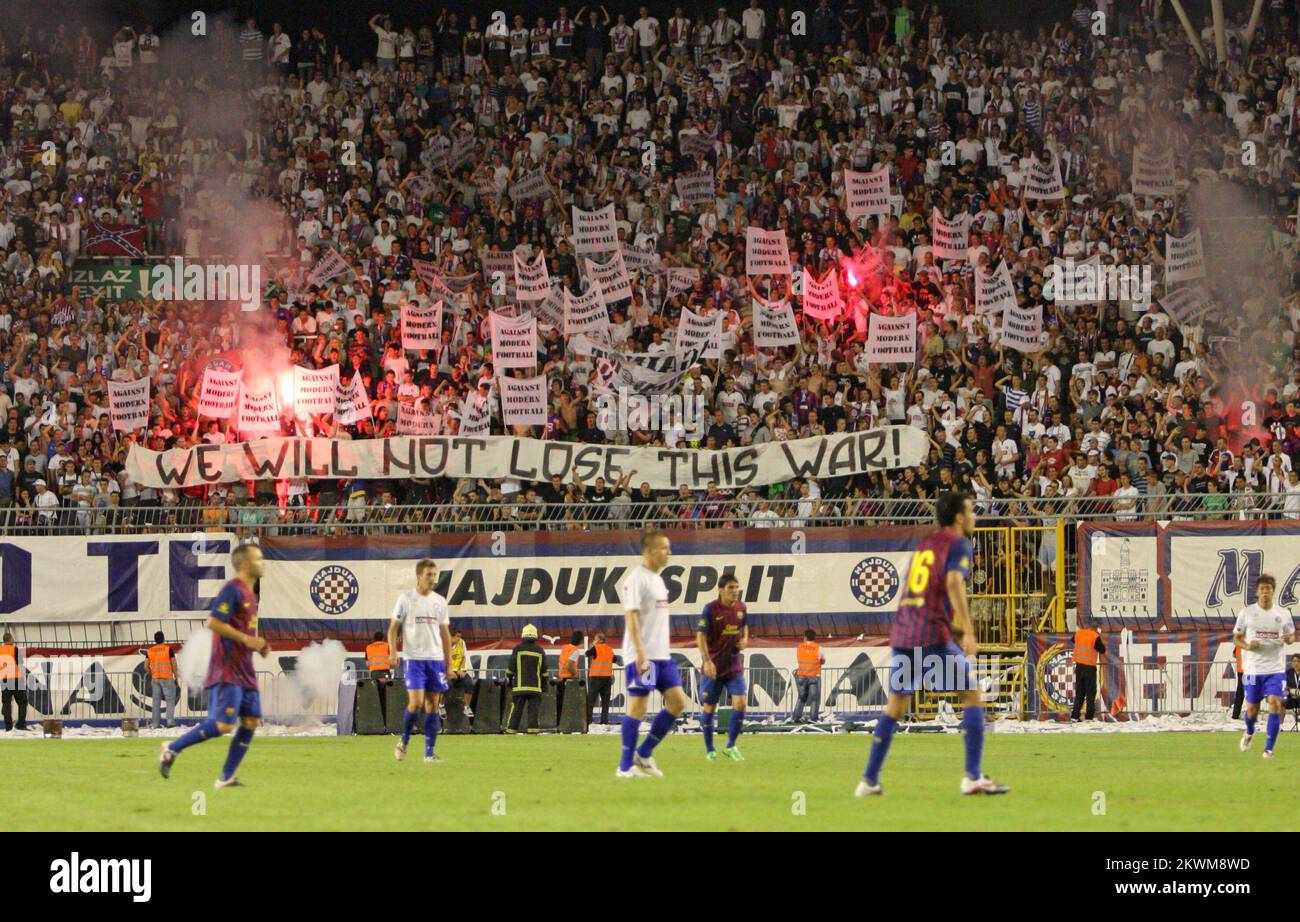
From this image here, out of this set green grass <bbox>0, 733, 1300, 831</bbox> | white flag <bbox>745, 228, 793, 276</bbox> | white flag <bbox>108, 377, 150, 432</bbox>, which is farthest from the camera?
white flag <bbox>745, 228, 793, 276</bbox>

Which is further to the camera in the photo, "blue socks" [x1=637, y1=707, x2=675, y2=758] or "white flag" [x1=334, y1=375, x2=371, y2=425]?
"white flag" [x1=334, y1=375, x2=371, y2=425]

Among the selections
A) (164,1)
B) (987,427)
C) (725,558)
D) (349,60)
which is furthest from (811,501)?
(164,1)

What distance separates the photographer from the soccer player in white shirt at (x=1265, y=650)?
802 inches

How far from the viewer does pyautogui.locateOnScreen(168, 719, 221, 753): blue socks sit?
14859 mm

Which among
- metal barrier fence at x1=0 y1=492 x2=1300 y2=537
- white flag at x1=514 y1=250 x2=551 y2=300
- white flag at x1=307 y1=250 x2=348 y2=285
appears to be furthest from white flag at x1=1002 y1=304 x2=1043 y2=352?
white flag at x1=307 y1=250 x2=348 y2=285

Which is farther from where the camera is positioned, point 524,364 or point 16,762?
point 524,364

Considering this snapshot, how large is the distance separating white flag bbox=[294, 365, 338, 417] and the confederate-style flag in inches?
287

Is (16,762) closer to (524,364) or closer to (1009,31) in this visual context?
(524,364)

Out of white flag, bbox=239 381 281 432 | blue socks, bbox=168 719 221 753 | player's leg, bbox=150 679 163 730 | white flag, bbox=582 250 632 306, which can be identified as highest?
white flag, bbox=582 250 632 306

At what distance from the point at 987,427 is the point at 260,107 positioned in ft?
62.1

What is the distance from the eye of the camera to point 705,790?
1476cm

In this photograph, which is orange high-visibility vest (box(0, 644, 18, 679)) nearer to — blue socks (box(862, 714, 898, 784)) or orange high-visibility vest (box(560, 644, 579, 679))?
orange high-visibility vest (box(560, 644, 579, 679))

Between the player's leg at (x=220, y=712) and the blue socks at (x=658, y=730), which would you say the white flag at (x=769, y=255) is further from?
the player's leg at (x=220, y=712)

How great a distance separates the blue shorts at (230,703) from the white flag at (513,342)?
1782 centimetres
